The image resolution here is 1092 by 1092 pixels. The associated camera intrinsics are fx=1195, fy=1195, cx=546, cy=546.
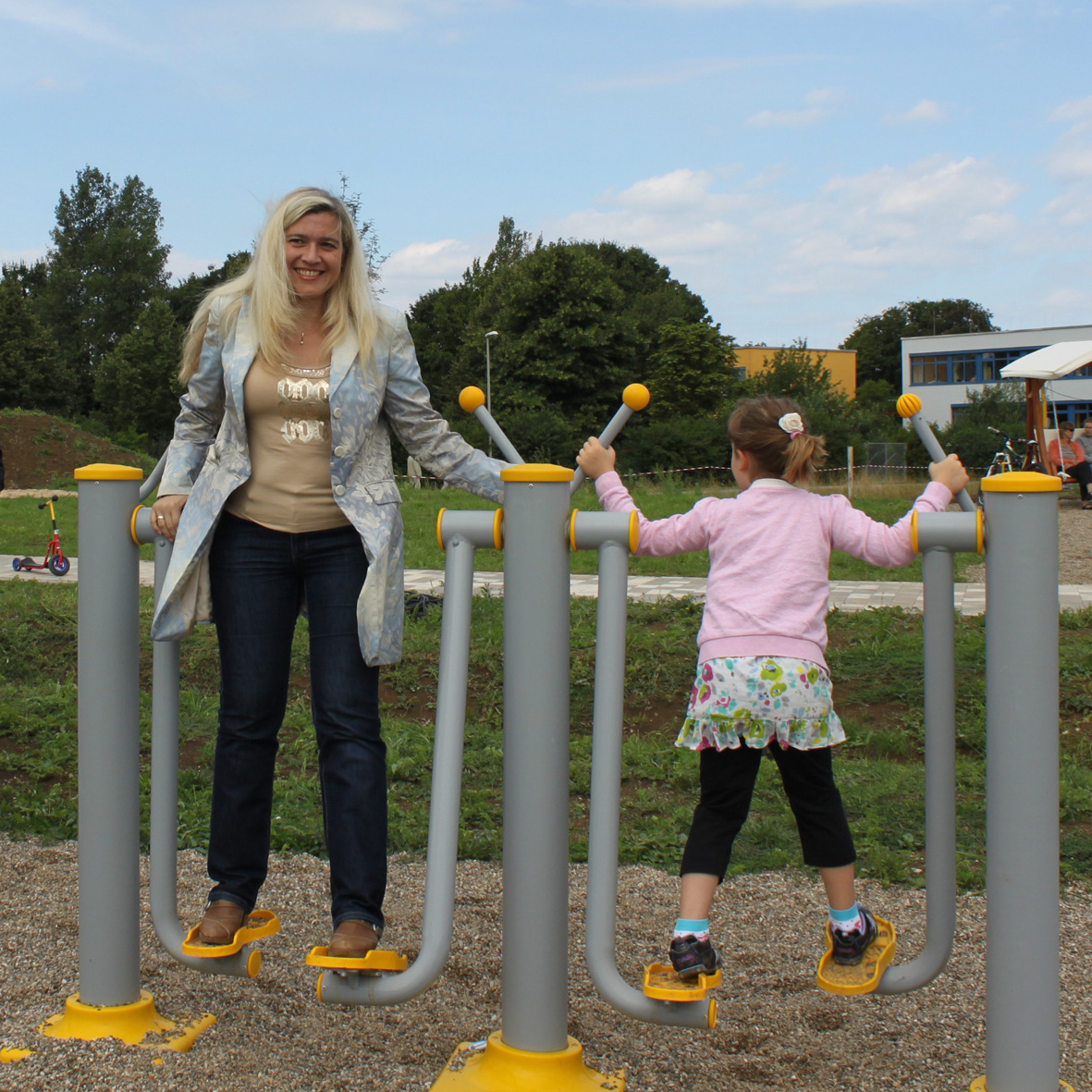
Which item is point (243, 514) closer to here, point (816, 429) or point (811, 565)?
point (811, 565)

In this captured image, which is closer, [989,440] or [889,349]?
[989,440]

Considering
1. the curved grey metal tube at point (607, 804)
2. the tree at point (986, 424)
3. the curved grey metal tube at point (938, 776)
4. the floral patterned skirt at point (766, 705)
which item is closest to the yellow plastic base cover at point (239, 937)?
the curved grey metal tube at point (607, 804)

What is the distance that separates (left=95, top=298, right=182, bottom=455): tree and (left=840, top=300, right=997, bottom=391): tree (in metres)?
42.9

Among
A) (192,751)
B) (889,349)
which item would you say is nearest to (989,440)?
(192,751)

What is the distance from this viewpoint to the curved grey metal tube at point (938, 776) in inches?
85.1

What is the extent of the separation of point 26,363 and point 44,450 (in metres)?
15.1

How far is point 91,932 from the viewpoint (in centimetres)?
245

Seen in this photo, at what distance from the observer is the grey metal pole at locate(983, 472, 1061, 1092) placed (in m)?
1.88

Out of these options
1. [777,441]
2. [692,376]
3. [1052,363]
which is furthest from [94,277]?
[777,441]

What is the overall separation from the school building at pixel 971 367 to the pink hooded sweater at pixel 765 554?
5375 cm

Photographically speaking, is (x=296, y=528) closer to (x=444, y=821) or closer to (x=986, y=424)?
(x=444, y=821)

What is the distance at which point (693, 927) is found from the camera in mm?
2143

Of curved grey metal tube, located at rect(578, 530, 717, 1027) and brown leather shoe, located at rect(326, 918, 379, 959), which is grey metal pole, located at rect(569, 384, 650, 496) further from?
brown leather shoe, located at rect(326, 918, 379, 959)

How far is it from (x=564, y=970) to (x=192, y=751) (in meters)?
3.05
